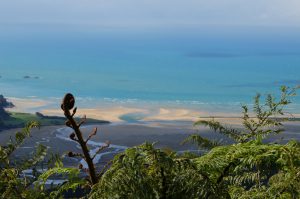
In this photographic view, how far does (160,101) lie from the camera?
7319 cm

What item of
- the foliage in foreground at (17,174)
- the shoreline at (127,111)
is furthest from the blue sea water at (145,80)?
the foliage in foreground at (17,174)

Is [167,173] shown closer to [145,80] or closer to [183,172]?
[183,172]

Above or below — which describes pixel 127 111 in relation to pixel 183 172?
above

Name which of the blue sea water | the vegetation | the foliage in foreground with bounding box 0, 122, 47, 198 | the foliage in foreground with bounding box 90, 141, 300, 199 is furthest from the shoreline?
the foliage in foreground with bounding box 90, 141, 300, 199

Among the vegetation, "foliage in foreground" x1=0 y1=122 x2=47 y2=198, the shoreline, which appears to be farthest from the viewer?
the shoreline

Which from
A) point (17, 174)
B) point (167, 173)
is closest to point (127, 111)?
point (17, 174)

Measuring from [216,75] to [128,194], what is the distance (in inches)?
4162

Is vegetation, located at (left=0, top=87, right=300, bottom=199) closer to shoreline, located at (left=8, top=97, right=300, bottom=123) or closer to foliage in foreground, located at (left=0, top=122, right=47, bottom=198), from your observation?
foliage in foreground, located at (left=0, top=122, right=47, bottom=198)

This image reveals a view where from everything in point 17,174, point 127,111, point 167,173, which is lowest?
point 17,174

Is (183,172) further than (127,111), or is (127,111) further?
(127,111)

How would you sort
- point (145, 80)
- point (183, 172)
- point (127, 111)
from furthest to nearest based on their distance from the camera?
1. point (145, 80)
2. point (127, 111)
3. point (183, 172)

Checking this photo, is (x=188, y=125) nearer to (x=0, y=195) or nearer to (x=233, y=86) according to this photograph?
(x=233, y=86)

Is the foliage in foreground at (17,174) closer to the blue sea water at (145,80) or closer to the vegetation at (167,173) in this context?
the vegetation at (167,173)

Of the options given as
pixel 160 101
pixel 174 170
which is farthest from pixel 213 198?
pixel 160 101
